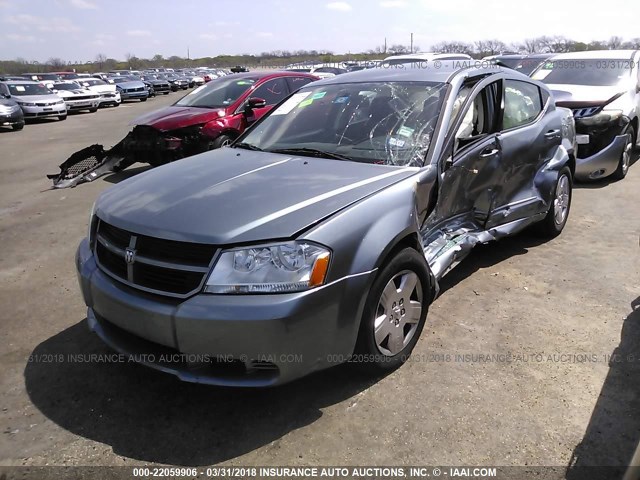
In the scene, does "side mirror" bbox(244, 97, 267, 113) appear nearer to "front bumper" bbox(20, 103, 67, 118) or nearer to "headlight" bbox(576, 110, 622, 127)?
"headlight" bbox(576, 110, 622, 127)

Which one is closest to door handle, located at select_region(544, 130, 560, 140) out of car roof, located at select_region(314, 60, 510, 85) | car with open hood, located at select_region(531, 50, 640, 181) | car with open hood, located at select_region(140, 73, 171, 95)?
car roof, located at select_region(314, 60, 510, 85)

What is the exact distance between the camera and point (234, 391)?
3.02 meters

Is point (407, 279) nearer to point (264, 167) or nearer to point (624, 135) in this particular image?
point (264, 167)

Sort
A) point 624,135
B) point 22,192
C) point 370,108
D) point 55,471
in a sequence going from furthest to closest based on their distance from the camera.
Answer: point 22,192, point 624,135, point 370,108, point 55,471

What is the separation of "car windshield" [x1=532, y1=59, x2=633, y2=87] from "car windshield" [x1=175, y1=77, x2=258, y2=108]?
5.05 metres

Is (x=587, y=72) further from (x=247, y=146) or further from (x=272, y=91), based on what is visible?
(x=247, y=146)

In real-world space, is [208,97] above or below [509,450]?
above

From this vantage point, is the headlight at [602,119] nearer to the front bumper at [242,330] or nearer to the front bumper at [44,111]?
the front bumper at [242,330]

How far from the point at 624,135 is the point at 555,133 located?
3.22 m

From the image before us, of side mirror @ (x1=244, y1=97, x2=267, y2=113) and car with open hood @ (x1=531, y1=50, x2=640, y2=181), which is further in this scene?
side mirror @ (x1=244, y1=97, x2=267, y2=113)

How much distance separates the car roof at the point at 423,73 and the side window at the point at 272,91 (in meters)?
5.15

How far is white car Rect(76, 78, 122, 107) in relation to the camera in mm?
26530

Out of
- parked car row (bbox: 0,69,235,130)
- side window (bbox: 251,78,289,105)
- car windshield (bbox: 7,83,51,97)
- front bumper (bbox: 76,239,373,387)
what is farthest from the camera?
car windshield (bbox: 7,83,51,97)

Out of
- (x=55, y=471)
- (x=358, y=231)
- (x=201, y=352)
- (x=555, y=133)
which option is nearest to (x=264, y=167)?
(x=358, y=231)
